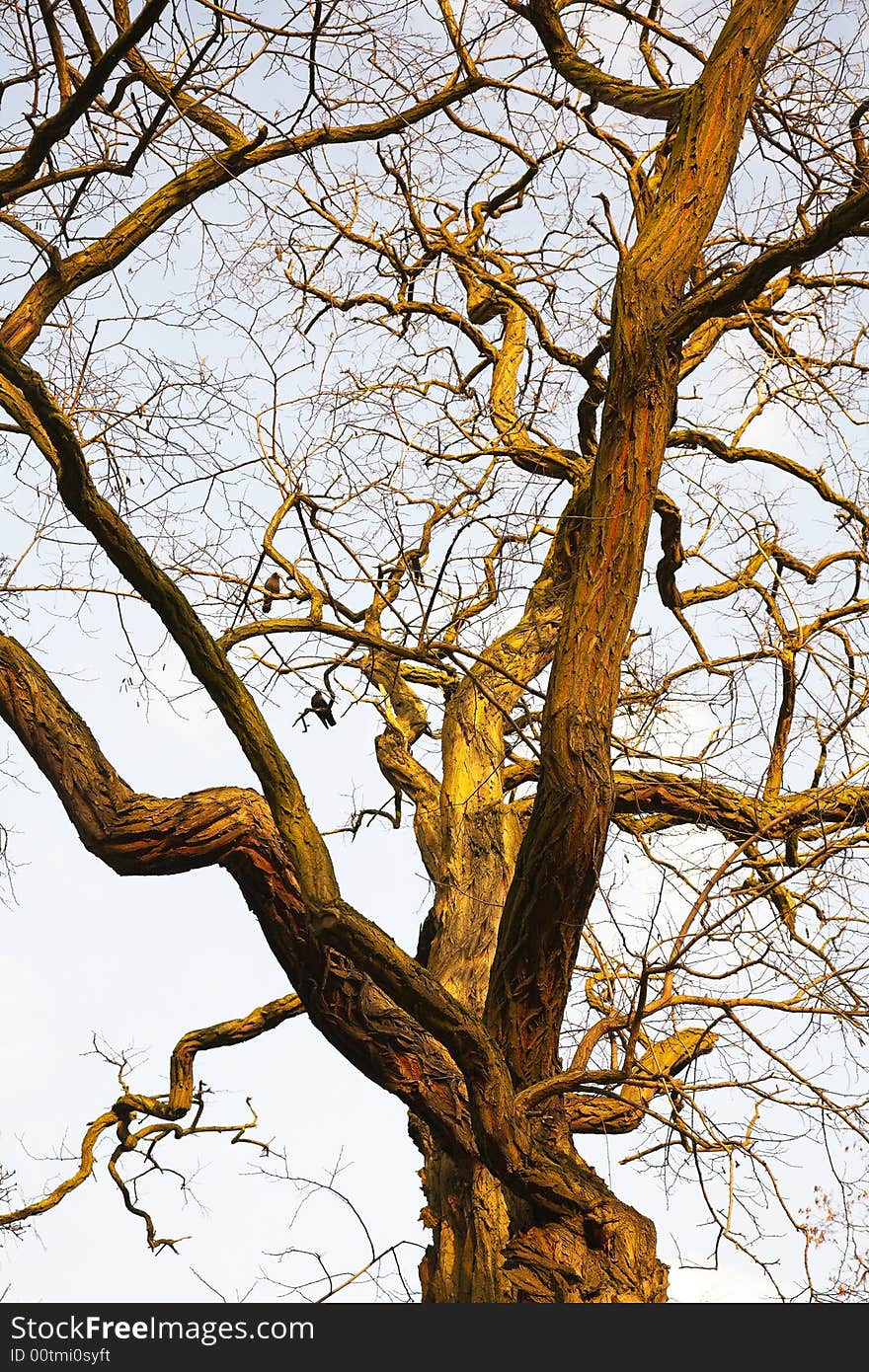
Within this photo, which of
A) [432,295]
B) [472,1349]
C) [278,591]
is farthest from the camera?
[432,295]

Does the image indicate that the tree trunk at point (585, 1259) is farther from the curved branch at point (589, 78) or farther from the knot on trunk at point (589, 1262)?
the curved branch at point (589, 78)

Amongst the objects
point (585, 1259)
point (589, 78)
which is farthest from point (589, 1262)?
point (589, 78)

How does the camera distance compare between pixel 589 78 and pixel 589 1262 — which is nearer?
pixel 589 1262

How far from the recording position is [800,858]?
440 centimetres

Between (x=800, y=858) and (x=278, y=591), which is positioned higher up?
(x=278, y=591)

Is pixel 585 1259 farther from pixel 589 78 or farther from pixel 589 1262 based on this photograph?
pixel 589 78

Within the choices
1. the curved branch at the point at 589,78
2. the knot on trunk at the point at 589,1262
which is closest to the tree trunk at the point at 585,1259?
the knot on trunk at the point at 589,1262

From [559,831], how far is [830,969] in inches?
39.3

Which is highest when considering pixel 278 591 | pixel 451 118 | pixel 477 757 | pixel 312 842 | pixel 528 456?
→ pixel 451 118

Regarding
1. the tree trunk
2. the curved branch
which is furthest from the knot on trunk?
the curved branch

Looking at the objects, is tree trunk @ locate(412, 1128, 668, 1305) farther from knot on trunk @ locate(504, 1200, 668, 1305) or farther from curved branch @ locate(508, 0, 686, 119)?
curved branch @ locate(508, 0, 686, 119)

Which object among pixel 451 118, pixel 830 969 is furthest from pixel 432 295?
pixel 830 969

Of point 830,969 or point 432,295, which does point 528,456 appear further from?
point 830,969

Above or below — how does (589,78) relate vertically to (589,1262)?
above
